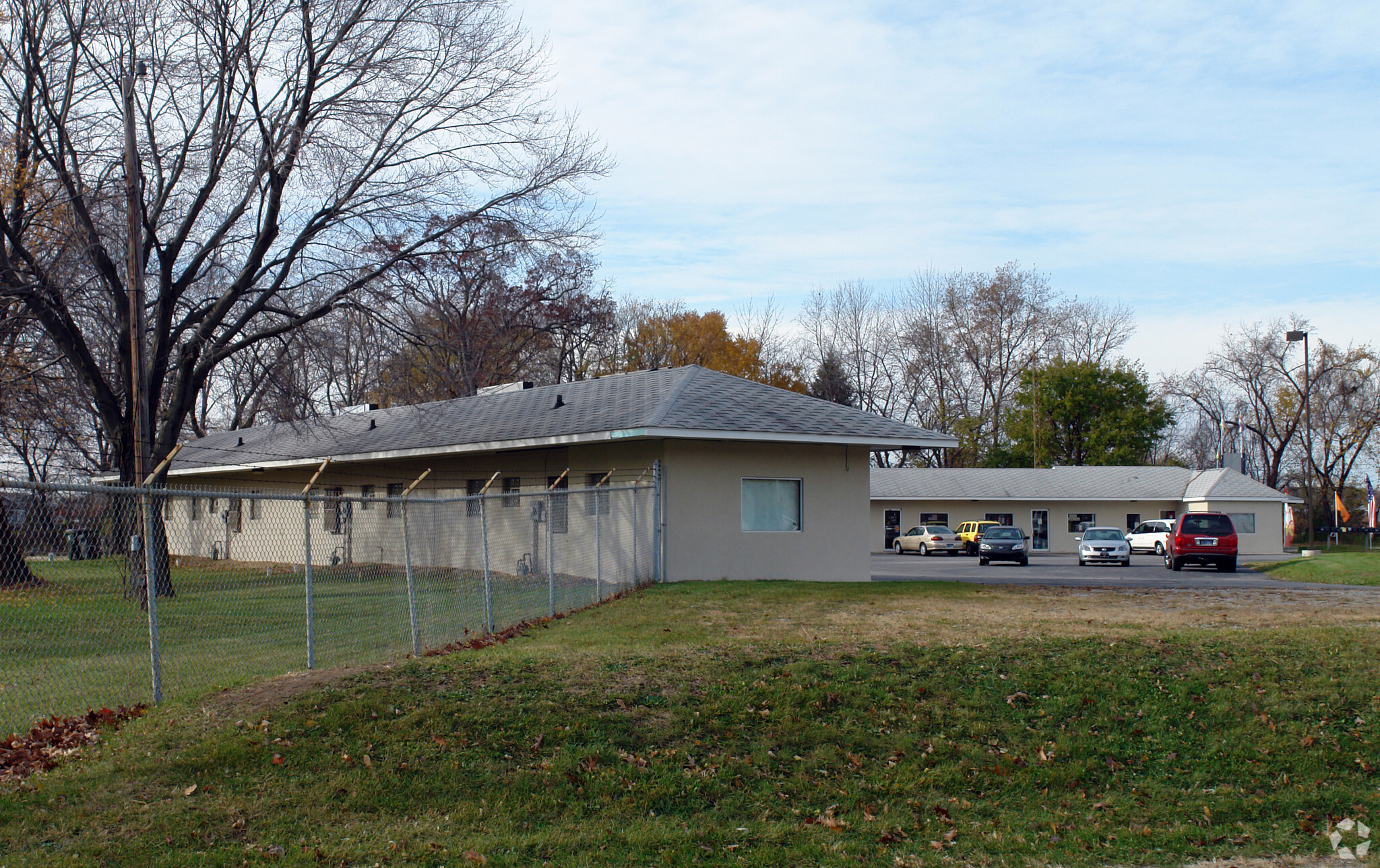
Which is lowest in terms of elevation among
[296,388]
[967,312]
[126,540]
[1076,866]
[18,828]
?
[1076,866]

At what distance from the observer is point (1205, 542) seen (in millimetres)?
30688

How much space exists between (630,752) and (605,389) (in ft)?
56.0

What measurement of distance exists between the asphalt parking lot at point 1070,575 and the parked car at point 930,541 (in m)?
3.87

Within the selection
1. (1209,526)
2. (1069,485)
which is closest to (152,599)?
(1209,526)

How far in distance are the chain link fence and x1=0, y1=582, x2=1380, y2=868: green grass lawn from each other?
5.25 feet

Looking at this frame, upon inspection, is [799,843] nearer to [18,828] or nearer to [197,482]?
[18,828]

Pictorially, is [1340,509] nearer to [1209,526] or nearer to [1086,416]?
[1086,416]

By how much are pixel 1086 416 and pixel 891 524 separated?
54.5ft

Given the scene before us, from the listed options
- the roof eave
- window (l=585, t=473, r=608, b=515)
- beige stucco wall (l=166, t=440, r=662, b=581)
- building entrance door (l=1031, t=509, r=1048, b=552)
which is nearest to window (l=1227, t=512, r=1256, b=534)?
building entrance door (l=1031, t=509, r=1048, b=552)

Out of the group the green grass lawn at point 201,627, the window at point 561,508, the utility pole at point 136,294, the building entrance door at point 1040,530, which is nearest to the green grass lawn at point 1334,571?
the window at point 561,508

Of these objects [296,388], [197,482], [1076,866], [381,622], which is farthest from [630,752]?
[197,482]

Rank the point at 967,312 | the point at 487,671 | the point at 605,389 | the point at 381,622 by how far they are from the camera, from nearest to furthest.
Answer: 1. the point at 487,671
2. the point at 381,622
3. the point at 605,389
4. the point at 967,312

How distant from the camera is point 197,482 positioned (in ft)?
121

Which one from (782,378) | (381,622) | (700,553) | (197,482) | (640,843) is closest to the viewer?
(640,843)
